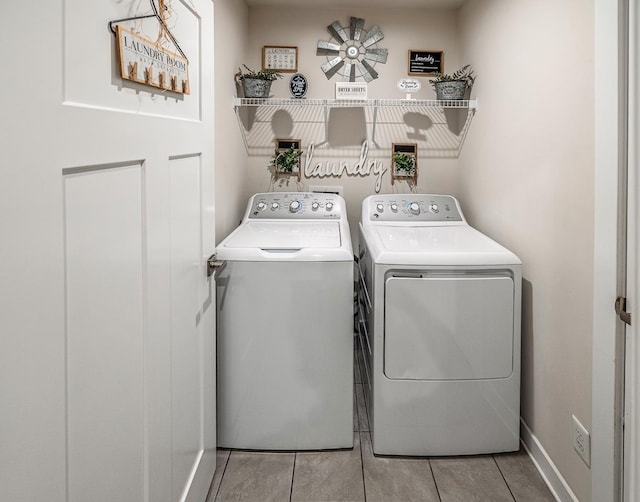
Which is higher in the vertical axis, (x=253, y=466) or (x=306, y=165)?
(x=306, y=165)

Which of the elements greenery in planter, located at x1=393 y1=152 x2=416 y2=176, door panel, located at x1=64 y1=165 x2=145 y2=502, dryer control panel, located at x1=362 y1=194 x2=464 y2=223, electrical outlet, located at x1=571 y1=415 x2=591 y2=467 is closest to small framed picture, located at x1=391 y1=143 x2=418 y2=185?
greenery in planter, located at x1=393 y1=152 x2=416 y2=176

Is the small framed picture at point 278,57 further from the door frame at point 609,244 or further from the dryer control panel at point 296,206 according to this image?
the door frame at point 609,244

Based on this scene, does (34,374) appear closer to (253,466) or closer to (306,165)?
(253,466)

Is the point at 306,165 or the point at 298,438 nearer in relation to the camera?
the point at 298,438

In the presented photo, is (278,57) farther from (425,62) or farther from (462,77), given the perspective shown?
(462,77)

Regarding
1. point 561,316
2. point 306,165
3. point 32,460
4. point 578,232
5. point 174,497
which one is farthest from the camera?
point 306,165

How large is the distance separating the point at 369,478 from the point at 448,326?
69 centimetres

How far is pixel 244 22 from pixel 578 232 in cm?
225

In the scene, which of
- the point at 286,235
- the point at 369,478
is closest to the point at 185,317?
the point at 286,235

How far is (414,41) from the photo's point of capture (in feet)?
10.2

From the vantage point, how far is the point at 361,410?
2.50 meters

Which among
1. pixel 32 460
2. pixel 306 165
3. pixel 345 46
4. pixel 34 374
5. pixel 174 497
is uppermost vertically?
pixel 345 46

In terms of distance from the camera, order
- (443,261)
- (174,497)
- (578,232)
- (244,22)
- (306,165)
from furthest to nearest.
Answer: (306,165)
(244,22)
(443,261)
(578,232)
(174,497)

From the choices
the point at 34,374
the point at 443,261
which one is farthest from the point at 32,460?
the point at 443,261
